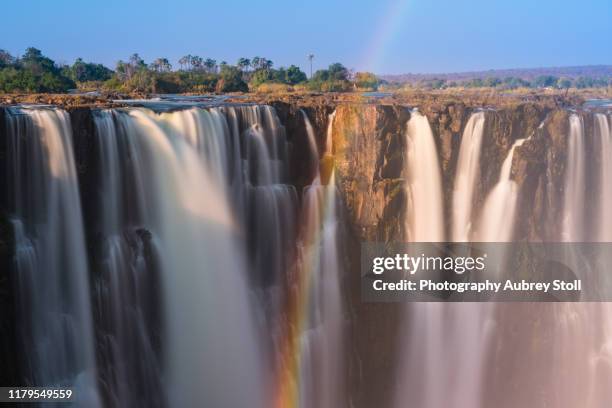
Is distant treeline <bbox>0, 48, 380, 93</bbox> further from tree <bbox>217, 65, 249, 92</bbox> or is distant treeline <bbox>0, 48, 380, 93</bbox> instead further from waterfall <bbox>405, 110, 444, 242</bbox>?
waterfall <bbox>405, 110, 444, 242</bbox>

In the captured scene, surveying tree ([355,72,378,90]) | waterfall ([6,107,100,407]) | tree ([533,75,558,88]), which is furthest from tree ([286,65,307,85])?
waterfall ([6,107,100,407])

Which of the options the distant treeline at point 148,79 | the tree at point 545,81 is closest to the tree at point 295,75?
the distant treeline at point 148,79

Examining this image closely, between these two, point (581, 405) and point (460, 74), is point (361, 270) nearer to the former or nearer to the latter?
point (581, 405)

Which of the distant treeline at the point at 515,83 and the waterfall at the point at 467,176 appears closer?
the waterfall at the point at 467,176

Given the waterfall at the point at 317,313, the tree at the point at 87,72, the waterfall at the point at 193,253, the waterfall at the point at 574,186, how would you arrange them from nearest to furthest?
the waterfall at the point at 193,253 < the waterfall at the point at 317,313 < the waterfall at the point at 574,186 < the tree at the point at 87,72

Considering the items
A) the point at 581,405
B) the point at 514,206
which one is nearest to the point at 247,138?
the point at 514,206

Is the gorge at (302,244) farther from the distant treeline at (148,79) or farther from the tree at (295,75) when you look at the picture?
the tree at (295,75)

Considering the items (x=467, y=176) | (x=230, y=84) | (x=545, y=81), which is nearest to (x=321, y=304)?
(x=467, y=176)
